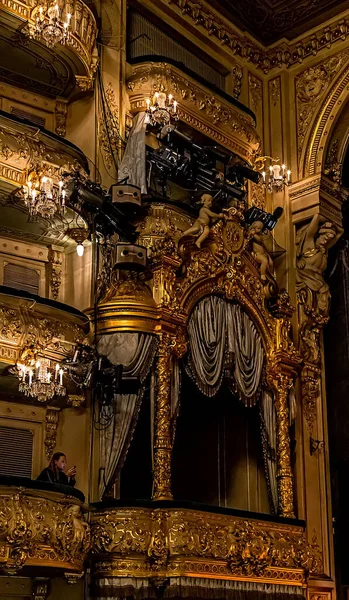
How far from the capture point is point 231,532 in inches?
424

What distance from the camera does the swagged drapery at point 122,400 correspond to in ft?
33.8

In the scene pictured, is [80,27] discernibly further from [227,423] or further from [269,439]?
[269,439]

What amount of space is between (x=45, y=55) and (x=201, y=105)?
3040 millimetres

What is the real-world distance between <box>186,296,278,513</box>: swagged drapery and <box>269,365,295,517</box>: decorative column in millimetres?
90

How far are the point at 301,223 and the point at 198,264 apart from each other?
12.6 feet

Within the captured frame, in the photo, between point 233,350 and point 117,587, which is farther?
point 233,350

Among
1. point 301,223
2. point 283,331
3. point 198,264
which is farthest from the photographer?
point 301,223

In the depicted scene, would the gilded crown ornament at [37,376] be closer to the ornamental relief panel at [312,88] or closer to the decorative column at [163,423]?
the decorative column at [163,423]

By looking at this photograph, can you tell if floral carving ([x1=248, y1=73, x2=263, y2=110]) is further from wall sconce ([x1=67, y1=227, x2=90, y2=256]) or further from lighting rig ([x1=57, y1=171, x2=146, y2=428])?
wall sconce ([x1=67, y1=227, x2=90, y2=256])

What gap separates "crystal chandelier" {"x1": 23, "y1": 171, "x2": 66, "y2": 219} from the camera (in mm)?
9906

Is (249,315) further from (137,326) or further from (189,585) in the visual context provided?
(189,585)

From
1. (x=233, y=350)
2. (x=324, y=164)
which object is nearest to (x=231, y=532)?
(x=233, y=350)

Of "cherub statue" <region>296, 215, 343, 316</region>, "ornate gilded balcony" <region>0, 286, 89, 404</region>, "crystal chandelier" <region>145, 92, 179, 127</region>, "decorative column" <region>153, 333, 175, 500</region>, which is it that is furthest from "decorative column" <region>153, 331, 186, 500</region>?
"cherub statue" <region>296, 215, 343, 316</region>

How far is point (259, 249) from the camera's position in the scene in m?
12.9
